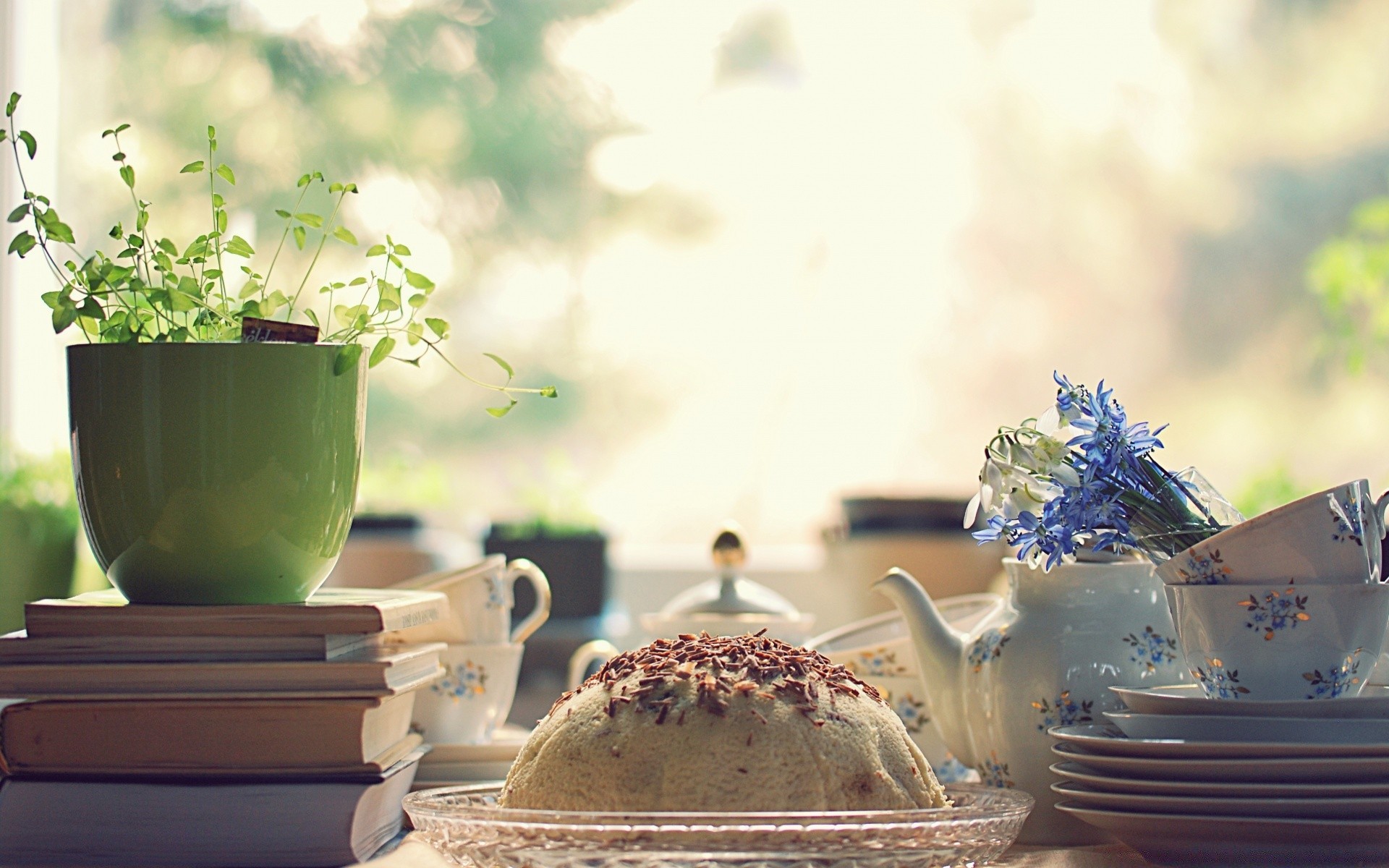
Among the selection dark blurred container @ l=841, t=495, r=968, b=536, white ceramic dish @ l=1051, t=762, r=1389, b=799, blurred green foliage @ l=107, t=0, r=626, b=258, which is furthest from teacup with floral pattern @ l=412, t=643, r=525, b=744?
blurred green foliage @ l=107, t=0, r=626, b=258

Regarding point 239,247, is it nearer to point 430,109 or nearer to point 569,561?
point 569,561

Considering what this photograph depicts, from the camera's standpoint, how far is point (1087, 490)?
69 cm

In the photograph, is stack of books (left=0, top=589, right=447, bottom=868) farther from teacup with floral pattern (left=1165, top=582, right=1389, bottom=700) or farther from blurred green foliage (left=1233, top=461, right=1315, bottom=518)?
blurred green foliage (left=1233, top=461, right=1315, bottom=518)

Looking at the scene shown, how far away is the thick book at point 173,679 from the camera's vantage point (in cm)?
66

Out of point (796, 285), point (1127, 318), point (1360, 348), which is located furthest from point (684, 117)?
point (1360, 348)

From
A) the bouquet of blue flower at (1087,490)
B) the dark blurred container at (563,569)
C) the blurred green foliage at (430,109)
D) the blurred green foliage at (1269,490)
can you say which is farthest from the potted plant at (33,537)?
the blurred green foliage at (1269,490)

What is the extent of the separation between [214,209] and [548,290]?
188cm

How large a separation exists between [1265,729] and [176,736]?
0.55 m

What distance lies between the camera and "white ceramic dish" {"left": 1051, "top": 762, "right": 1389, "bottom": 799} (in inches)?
23.7

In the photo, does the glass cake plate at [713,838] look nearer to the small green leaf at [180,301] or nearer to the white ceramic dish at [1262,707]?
the white ceramic dish at [1262,707]

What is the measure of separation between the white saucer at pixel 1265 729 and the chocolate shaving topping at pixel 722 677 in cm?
14

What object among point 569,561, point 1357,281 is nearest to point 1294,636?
point 569,561

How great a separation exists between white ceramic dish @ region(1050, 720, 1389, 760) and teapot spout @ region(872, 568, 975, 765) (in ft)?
0.51

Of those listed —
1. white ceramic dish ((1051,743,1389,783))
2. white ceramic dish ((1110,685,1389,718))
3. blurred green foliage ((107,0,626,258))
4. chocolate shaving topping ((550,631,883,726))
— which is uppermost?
blurred green foliage ((107,0,626,258))
